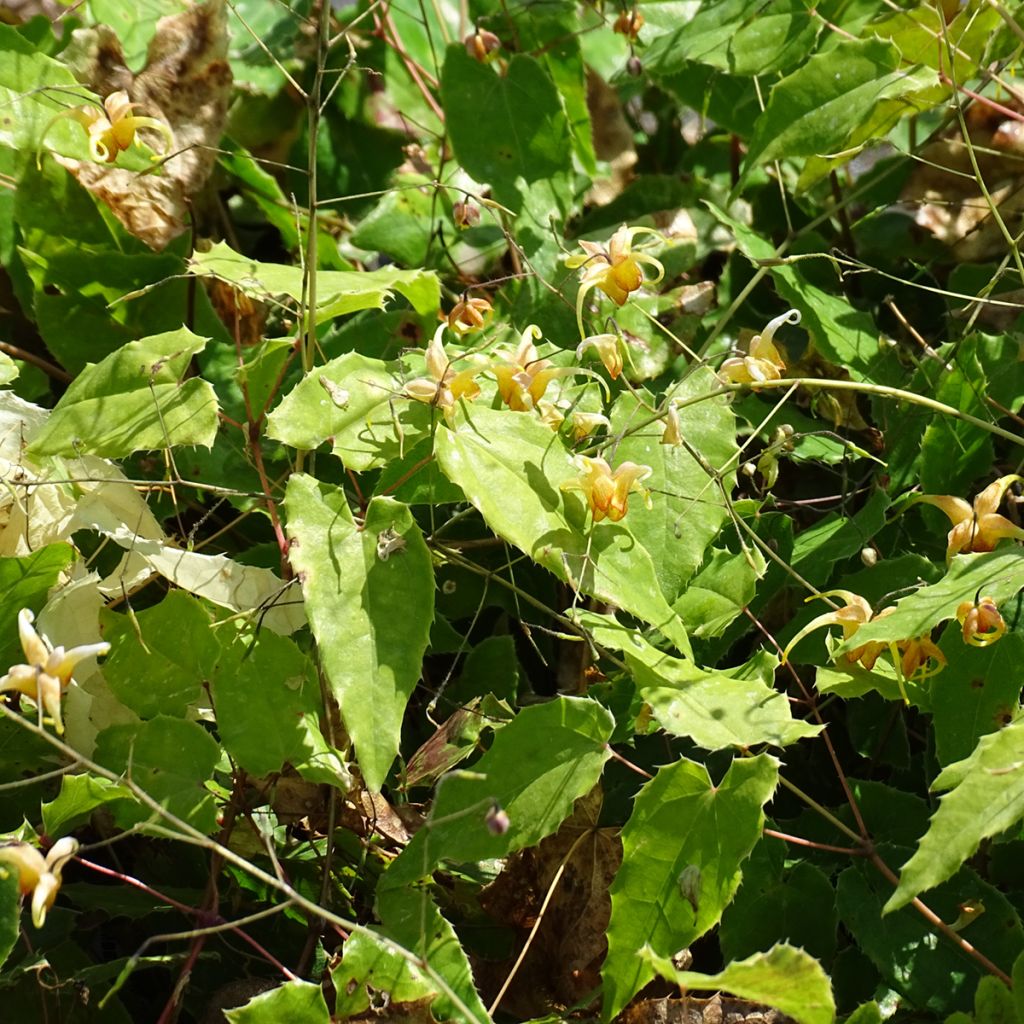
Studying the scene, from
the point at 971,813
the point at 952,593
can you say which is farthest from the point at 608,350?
the point at 971,813

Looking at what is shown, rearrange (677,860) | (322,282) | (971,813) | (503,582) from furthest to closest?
(322,282), (503,582), (677,860), (971,813)

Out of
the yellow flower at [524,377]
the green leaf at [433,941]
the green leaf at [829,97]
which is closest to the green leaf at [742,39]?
the green leaf at [829,97]

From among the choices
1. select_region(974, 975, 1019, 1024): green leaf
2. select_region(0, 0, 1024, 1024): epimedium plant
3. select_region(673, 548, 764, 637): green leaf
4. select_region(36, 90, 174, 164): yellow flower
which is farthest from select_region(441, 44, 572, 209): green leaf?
select_region(974, 975, 1019, 1024): green leaf

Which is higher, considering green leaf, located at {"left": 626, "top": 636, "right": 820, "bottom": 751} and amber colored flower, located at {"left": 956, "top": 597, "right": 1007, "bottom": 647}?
amber colored flower, located at {"left": 956, "top": 597, "right": 1007, "bottom": 647}

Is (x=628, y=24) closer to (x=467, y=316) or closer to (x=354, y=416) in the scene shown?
(x=467, y=316)

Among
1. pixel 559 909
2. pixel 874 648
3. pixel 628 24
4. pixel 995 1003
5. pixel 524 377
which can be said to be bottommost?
pixel 559 909

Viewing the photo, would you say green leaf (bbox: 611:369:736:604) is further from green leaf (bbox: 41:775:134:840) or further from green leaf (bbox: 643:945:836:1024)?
green leaf (bbox: 41:775:134:840)

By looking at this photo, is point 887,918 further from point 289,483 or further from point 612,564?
point 289,483

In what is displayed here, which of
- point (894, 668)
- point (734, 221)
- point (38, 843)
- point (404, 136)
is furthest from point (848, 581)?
point (404, 136)
